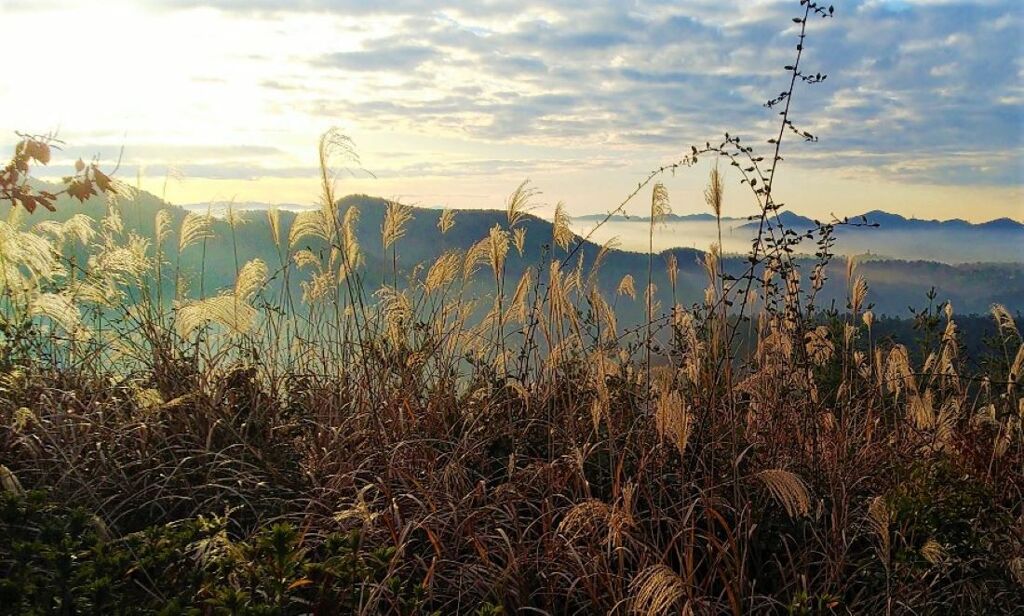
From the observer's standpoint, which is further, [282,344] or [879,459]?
[282,344]

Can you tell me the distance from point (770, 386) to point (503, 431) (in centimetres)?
157

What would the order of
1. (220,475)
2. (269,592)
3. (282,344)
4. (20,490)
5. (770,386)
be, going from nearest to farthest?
(269,592) < (20,490) < (220,475) < (770,386) < (282,344)

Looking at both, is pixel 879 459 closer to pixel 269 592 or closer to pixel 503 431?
pixel 503 431

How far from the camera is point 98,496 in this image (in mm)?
4340

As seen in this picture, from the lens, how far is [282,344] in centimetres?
603

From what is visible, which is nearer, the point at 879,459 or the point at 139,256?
the point at 879,459

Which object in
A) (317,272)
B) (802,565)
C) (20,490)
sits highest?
(317,272)

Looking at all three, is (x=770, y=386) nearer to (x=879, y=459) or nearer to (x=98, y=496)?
(x=879, y=459)

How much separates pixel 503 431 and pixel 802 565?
1.57m

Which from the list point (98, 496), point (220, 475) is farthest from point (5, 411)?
point (220, 475)

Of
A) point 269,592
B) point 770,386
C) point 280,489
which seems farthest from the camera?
point 770,386

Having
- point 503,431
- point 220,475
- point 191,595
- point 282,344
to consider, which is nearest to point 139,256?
point 282,344

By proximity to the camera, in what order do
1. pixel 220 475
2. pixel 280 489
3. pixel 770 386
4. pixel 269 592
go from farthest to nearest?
1. pixel 770 386
2. pixel 220 475
3. pixel 280 489
4. pixel 269 592

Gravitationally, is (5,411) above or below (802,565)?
above
